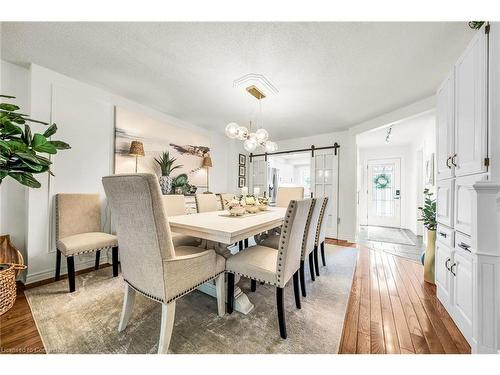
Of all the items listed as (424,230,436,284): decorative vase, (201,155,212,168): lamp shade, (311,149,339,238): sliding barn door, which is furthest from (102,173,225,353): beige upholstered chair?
(311,149,339,238): sliding barn door

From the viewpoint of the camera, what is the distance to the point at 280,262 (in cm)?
135

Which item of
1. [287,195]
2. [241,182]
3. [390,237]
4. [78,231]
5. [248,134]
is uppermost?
[248,134]

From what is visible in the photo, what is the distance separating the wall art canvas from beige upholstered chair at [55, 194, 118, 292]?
0.63 meters

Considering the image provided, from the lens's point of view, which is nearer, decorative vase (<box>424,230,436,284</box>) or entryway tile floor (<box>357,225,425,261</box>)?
decorative vase (<box>424,230,436,284</box>)

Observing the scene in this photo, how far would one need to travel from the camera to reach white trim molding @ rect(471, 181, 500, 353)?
0.98 metres

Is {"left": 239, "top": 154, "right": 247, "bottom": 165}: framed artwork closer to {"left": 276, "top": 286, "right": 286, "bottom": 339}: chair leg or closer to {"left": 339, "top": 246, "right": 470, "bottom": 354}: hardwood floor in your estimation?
{"left": 339, "top": 246, "right": 470, "bottom": 354}: hardwood floor

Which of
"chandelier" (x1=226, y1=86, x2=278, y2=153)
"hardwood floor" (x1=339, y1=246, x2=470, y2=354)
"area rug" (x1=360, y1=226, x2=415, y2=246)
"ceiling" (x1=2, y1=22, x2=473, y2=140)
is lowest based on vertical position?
"area rug" (x1=360, y1=226, x2=415, y2=246)

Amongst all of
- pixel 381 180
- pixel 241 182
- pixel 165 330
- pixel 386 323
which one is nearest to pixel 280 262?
pixel 165 330

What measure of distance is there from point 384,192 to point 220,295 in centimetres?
591

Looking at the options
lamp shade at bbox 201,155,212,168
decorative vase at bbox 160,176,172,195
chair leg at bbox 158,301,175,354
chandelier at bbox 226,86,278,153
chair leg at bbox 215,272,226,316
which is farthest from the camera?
lamp shade at bbox 201,155,212,168

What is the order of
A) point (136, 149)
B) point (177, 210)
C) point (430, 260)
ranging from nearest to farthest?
point (430, 260) → point (177, 210) → point (136, 149)

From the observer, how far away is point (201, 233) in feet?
4.62

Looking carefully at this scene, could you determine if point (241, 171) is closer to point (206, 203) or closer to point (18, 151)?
point (206, 203)
